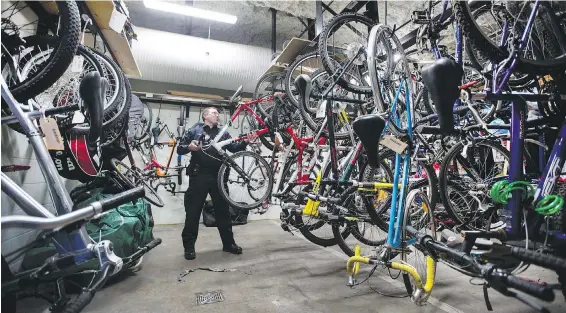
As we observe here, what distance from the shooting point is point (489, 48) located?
141cm

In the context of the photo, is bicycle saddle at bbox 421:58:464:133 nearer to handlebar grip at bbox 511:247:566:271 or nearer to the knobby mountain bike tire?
handlebar grip at bbox 511:247:566:271

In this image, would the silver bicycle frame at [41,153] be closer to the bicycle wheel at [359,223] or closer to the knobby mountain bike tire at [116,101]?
the knobby mountain bike tire at [116,101]

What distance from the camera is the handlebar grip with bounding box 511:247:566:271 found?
0.91 metres

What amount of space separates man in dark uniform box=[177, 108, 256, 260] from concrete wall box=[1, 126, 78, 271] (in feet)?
3.99

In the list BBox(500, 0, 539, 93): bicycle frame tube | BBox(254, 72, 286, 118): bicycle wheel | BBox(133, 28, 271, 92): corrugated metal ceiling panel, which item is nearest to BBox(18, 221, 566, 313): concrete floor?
BBox(500, 0, 539, 93): bicycle frame tube

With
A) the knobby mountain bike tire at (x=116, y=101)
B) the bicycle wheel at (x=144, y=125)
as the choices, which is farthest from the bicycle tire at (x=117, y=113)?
the bicycle wheel at (x=144, y=125)

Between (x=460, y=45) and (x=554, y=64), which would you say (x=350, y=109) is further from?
(x=554, y=64)

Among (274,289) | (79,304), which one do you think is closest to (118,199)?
(79,304)

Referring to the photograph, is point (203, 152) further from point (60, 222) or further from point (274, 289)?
point (60, 222)

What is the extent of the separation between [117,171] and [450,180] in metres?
3.31

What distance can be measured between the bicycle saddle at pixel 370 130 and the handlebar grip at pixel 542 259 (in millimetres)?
796

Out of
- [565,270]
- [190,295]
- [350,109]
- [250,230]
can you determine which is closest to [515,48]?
[565,270]

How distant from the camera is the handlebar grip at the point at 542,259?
91cm

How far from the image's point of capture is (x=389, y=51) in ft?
7.91
